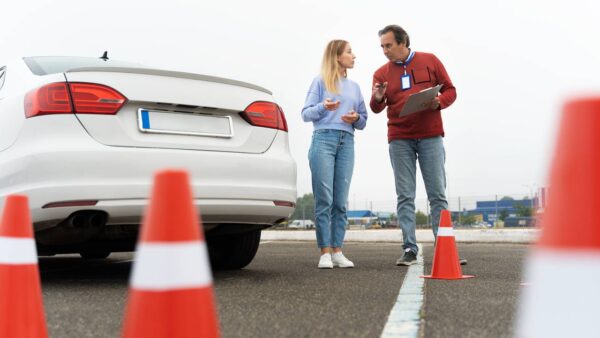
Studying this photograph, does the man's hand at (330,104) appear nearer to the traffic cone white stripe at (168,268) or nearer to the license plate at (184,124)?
the license plate at (184,124)

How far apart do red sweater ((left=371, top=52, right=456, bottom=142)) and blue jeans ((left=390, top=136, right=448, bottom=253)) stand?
0.29ft

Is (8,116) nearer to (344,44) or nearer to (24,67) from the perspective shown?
(24,67)

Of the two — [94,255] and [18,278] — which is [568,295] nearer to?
[18,278]

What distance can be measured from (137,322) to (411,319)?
1455mm

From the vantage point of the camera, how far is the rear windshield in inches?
154

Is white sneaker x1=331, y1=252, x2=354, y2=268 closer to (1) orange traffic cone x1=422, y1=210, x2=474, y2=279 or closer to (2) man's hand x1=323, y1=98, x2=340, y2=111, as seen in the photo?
(1) orange traffic cone x1=422, y1=210, x2=474, y2=279

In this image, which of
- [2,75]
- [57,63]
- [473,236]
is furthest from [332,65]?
[473,236]

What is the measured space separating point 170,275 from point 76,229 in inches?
99.0

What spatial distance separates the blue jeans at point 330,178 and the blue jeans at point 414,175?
1.42 feet

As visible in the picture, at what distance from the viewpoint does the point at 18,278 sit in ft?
7.74

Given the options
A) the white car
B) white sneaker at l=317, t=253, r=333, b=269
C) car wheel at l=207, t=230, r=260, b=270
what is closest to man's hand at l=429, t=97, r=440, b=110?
white sneaker at l=317, t=253, r=333, b=269

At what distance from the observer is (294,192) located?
4508mm

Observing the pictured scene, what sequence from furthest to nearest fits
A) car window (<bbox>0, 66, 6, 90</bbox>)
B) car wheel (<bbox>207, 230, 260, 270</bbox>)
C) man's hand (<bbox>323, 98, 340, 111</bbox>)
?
1. man's hand (<bbox>323, 98, 340, 111</bbox>)
2. car wheel (<bbox>207, 230, 260, 270</bbox>)
3. car window (<bbox>0, 66, 6, 90</bbox>)

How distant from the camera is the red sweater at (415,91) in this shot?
5516mm
